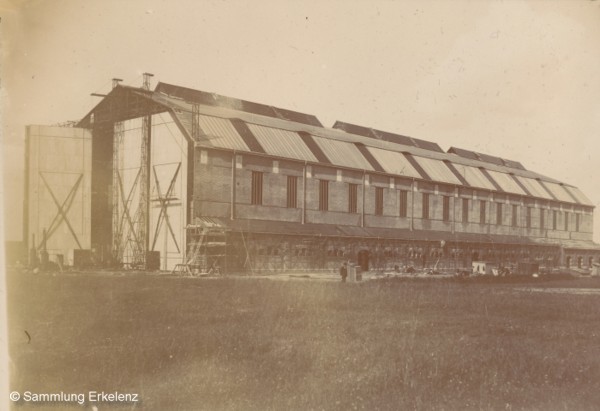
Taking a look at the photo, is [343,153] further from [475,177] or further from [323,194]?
[475,177]

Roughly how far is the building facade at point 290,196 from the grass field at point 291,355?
24.3 feet

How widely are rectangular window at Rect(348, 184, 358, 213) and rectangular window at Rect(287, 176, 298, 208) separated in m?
4.21

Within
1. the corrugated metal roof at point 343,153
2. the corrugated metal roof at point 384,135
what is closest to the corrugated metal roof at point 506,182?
the corrugated metal roof at point 384,135

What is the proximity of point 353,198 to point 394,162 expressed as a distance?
4691 mm

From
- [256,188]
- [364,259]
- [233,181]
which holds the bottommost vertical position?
[364,259]

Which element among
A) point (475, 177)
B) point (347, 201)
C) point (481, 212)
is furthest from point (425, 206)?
point (347, 201)

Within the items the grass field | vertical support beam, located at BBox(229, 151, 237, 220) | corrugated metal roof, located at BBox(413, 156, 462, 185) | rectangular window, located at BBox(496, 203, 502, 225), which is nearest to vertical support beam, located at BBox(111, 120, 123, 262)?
vertical support beam, located at BBox(229, 151, 237, 220)

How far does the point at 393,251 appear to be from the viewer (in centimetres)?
3447

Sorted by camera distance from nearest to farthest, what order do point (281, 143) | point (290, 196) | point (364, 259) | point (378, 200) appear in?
point (290, 196) < point (281, 143) < point (364, 259) < point (378, 200)

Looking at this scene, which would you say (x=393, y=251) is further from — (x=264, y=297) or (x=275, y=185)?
(x=264, y=297)

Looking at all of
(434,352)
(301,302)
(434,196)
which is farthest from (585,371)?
(434,196)

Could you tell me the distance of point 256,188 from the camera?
28281 mm

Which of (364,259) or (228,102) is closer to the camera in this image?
(228,102)

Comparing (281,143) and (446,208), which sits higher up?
(281,143)
